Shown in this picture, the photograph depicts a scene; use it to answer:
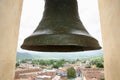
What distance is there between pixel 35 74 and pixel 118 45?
1.11 m

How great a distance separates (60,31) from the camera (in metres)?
0.98

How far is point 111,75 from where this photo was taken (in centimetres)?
153

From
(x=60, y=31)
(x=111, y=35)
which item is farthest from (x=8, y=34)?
(x=111, y=35)

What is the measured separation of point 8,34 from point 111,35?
80 centimetres

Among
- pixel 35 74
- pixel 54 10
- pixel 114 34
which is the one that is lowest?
pixel 35 74

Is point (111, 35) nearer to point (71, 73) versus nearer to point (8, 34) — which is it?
point (71, 73)

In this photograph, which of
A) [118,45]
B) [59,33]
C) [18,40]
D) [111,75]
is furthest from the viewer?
[18,40]

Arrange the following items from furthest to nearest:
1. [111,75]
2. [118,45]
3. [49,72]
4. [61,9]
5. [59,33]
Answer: [49,72], [111,75], [118,45], [61,9], [59,33]

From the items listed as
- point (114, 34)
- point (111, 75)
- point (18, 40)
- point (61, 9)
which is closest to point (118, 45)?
point (114, 34)

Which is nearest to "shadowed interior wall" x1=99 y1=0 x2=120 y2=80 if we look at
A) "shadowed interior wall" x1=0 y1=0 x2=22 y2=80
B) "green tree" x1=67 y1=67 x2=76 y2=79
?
"green tree" x1=67 y1=67 x2=76 y2=79

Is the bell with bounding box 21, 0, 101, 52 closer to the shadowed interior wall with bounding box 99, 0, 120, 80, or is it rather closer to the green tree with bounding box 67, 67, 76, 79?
the shadowed interior wall with bounding box 99, 0, 120, 80

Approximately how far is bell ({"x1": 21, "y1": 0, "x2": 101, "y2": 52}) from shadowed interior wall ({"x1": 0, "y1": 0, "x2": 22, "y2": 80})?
37 cm

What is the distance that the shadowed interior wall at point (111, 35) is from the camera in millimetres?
1418

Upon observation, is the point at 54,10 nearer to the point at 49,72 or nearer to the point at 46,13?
the point at 46,13
